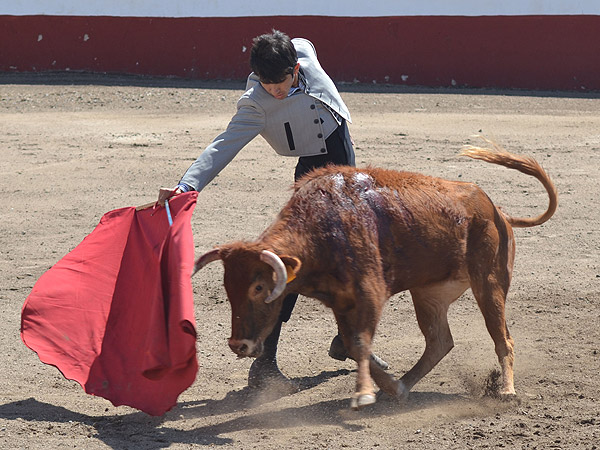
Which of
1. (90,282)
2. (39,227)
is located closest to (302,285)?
(90,282)

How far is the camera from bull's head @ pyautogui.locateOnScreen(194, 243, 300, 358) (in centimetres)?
380

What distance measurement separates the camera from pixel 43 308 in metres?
4.39

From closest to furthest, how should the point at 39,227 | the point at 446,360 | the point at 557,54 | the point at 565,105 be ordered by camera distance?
the point at 446,360 < the point at 39,227 < the point at 565,105 < the point at 557,54

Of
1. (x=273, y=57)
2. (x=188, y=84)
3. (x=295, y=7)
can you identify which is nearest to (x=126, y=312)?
(x=273, y=57)

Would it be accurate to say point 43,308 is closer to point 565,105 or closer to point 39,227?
point 39,227

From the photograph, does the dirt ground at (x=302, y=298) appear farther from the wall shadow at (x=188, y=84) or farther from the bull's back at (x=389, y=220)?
the wall shadow at (x=188, y=84)

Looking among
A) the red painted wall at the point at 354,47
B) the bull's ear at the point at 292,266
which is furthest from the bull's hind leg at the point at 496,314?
the red painted wall at the point at 354,47

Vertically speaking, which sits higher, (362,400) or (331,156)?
(331,156)

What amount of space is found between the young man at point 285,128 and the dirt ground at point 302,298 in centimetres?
60

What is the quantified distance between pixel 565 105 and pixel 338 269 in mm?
10695

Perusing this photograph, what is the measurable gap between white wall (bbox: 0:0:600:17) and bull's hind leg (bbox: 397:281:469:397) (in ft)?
37.9

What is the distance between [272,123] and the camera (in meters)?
4.49

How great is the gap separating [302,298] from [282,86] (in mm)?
2202

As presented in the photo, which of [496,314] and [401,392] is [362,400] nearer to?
[401,392]
